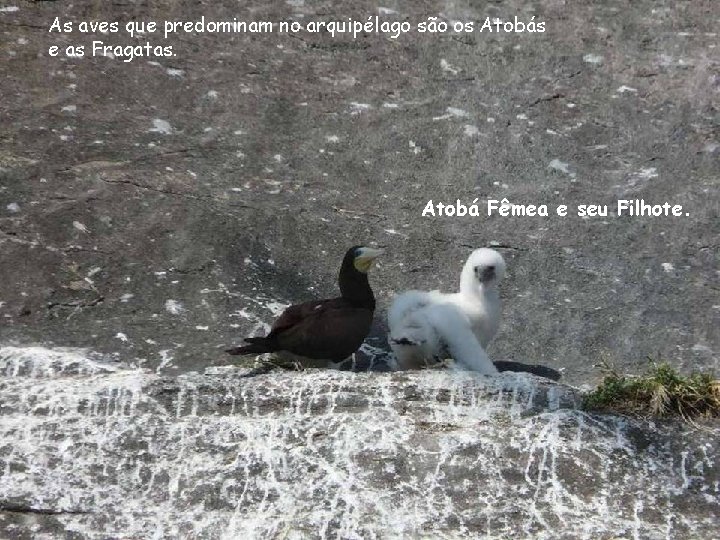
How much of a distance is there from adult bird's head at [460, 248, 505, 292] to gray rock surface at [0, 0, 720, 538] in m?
0.71

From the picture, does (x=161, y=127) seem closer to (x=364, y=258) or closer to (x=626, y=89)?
(x=364, y=258)

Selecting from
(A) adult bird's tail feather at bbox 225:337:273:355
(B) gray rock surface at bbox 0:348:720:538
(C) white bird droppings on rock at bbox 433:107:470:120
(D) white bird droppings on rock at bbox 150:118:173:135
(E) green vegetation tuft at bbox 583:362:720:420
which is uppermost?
(C) white bird droppings on rock at bbox 433:107:470:120

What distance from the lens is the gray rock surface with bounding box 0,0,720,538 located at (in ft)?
18.6

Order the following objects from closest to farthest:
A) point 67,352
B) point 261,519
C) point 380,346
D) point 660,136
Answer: point 261,519, point 67,352, point 380,346, point 660,136

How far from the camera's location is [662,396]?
19.7 ft

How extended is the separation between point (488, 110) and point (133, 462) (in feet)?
16.3

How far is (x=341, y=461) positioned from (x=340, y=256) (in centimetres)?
273

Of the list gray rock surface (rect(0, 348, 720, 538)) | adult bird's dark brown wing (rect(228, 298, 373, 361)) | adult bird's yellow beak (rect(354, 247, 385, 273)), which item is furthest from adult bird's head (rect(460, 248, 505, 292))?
gray rock surface (rect(0, 348, 720, 538))

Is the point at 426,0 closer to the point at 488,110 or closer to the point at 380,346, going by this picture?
the point at 488,110

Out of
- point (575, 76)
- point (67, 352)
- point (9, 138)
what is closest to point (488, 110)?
point (575, 76)

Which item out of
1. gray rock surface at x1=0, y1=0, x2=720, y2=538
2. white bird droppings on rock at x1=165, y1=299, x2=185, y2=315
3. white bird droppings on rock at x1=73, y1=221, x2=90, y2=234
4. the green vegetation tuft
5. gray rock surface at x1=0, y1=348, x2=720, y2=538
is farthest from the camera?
white bird droppings on rock at x1=73, y1=221, x2=90, y2=234

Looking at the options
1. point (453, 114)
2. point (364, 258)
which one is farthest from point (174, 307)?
point (453, 114)

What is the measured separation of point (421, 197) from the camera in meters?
8.99

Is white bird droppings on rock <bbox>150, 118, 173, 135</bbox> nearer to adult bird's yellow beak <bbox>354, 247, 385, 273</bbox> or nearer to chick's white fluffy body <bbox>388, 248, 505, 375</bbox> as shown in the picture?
adult bird's yellow beak <bbox>354, 247, 385, 273</bbox>
